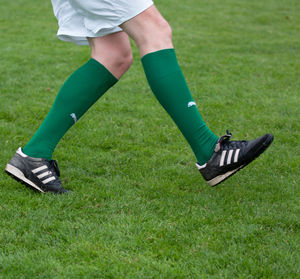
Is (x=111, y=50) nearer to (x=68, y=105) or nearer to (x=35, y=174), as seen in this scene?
(x=68, y=105)

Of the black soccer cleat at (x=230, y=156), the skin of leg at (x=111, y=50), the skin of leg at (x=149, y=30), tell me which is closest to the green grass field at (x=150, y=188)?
the black soccer cleat at (x=230, y=156)

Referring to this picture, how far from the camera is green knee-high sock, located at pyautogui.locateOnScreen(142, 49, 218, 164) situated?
2.30 metres

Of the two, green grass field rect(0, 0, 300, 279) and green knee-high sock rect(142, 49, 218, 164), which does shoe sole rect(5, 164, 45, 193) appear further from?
green knee-high sock rect(142, 49, 218, 164)

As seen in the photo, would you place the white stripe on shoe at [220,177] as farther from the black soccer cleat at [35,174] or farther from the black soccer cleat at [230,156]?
the black soccer cleat at [35,174]

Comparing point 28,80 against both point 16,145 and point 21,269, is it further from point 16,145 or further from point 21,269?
point 21,269

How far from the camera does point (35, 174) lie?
2.48 meters

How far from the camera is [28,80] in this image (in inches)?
191

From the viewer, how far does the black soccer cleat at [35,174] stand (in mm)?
2490

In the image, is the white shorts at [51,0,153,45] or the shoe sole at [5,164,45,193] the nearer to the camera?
the white shorts at [51,0,153,45]

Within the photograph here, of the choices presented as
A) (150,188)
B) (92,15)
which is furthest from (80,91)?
(150,188)

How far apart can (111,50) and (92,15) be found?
0.91 ft

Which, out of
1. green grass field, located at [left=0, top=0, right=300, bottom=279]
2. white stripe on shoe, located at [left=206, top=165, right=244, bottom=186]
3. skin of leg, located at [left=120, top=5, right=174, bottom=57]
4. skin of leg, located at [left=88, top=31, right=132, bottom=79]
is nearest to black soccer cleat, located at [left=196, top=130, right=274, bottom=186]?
white stripe on shoe, located at [left=206, top=165, right=244, bottom=186]

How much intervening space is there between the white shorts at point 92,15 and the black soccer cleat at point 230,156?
0.74m

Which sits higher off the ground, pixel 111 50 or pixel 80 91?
pixel 111 50
